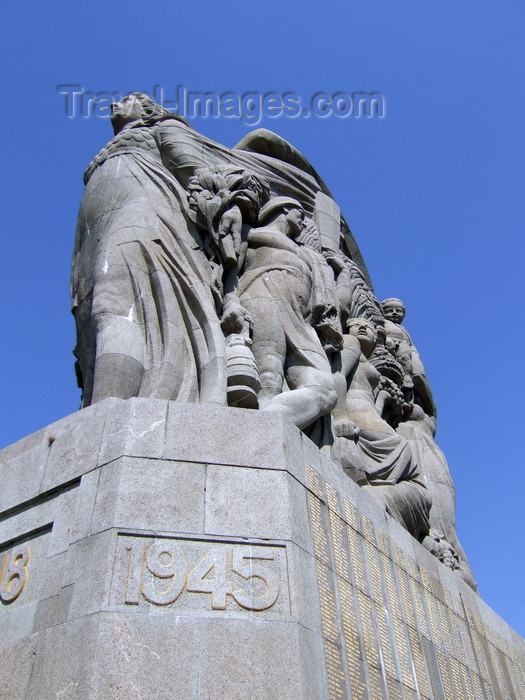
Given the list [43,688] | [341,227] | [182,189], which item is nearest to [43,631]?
[43,688]

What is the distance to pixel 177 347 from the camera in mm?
7191

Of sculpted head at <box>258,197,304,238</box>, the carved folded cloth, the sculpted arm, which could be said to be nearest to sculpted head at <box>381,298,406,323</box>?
the sculpted arm

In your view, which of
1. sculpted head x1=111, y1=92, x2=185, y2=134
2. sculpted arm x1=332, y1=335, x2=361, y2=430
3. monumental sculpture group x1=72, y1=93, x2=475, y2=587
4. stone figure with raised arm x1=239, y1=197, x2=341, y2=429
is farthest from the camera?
sculpted head x1=111, y1=92, x2=185, y2=134

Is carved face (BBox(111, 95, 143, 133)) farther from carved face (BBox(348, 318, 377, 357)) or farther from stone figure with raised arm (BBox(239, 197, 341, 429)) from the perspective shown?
carved face (BBox(348, 318, 377, 357))

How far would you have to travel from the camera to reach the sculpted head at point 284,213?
9.88 m

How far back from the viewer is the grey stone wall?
4.65m

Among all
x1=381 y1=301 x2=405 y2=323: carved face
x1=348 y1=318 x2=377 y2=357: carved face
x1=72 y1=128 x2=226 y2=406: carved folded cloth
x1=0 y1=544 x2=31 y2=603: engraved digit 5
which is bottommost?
x1=0 y1=544 x2=31 y2=603: engraved digit 5

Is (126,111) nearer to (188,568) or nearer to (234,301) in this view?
(234,301)

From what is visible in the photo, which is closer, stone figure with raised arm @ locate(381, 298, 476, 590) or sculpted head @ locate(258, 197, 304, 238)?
sculpted head @ locate(258, 197, 304, 238)

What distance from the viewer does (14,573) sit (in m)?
5.66

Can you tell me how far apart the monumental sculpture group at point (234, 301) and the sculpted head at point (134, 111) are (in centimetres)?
Answer: 3

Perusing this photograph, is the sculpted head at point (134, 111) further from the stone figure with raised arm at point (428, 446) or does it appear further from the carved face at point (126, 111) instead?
the stone figure with raised arm at point (428, 446)

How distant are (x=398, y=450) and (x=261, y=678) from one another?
585 centimetres

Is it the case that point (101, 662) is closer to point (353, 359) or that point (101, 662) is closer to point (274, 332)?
point (274, 332)
